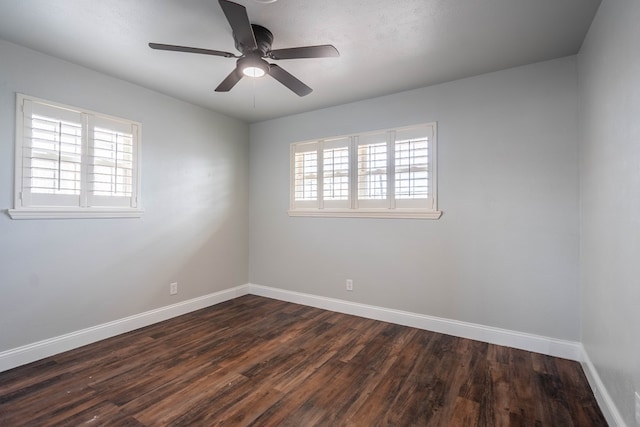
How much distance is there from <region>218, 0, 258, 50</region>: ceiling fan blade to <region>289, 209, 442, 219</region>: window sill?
2.15m

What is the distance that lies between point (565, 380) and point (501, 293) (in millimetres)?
779

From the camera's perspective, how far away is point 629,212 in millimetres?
1512

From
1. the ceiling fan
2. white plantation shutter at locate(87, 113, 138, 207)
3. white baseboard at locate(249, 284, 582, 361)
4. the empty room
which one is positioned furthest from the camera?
white plantation shutter at locate(87, 113, 138, 207)

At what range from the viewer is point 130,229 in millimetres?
3148

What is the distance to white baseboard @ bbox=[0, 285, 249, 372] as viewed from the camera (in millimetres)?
2387

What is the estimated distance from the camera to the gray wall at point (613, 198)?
146 cm

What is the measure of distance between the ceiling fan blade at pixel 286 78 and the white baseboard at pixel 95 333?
2837 millimetres

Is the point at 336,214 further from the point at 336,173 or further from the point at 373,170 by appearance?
the point at 373,170

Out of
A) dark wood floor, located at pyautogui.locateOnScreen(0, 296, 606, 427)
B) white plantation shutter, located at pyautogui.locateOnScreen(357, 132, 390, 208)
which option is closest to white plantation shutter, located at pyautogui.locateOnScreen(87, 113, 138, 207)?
dark wood floor, located at pyautogui.locateOnScreen(0, 296, 606, 427)

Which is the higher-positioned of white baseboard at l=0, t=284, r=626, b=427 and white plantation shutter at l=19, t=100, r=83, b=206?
white plantation shutter at l=19, t=100, r=83, b=206

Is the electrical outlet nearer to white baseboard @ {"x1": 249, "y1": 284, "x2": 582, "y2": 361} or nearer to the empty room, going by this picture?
the empty room

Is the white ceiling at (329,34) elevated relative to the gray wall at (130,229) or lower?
elevated

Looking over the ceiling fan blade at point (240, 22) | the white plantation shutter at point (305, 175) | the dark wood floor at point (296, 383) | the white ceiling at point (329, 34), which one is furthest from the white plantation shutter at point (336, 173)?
the ceiling fan blade at point (240, 22)

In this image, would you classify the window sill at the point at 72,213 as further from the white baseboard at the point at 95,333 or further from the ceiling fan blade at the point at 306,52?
the ceiling fan blade at the point at 306,52
